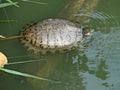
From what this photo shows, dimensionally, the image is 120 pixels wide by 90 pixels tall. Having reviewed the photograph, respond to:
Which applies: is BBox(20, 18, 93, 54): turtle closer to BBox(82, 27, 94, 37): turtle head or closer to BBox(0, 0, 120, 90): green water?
BBox(0, 0, 120, 90): green water

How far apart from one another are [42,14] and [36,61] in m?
0.94

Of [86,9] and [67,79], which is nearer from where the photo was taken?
[67,79]

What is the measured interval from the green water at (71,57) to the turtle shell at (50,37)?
0.30ft

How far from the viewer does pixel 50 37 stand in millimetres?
4133

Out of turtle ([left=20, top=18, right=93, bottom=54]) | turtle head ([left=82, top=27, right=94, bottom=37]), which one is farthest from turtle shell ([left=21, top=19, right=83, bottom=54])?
turtle head ([left=82, top=27, right=94, bottom=37])

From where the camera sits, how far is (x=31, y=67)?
390 cm

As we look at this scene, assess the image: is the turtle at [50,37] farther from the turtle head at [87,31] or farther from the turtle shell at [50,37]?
the turtle head at [87,31]

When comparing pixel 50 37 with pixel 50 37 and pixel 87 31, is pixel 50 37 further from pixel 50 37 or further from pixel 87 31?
pixel 87 31

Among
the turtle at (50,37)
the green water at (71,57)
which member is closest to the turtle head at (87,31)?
the green water at (71,57)

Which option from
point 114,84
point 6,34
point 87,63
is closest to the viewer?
point 114,84

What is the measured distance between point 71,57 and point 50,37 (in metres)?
0.37

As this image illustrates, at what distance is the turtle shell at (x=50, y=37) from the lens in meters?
4.13

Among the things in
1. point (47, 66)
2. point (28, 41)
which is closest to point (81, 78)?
point (47, 66)

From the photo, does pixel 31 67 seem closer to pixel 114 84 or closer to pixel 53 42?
pixel 53 42
